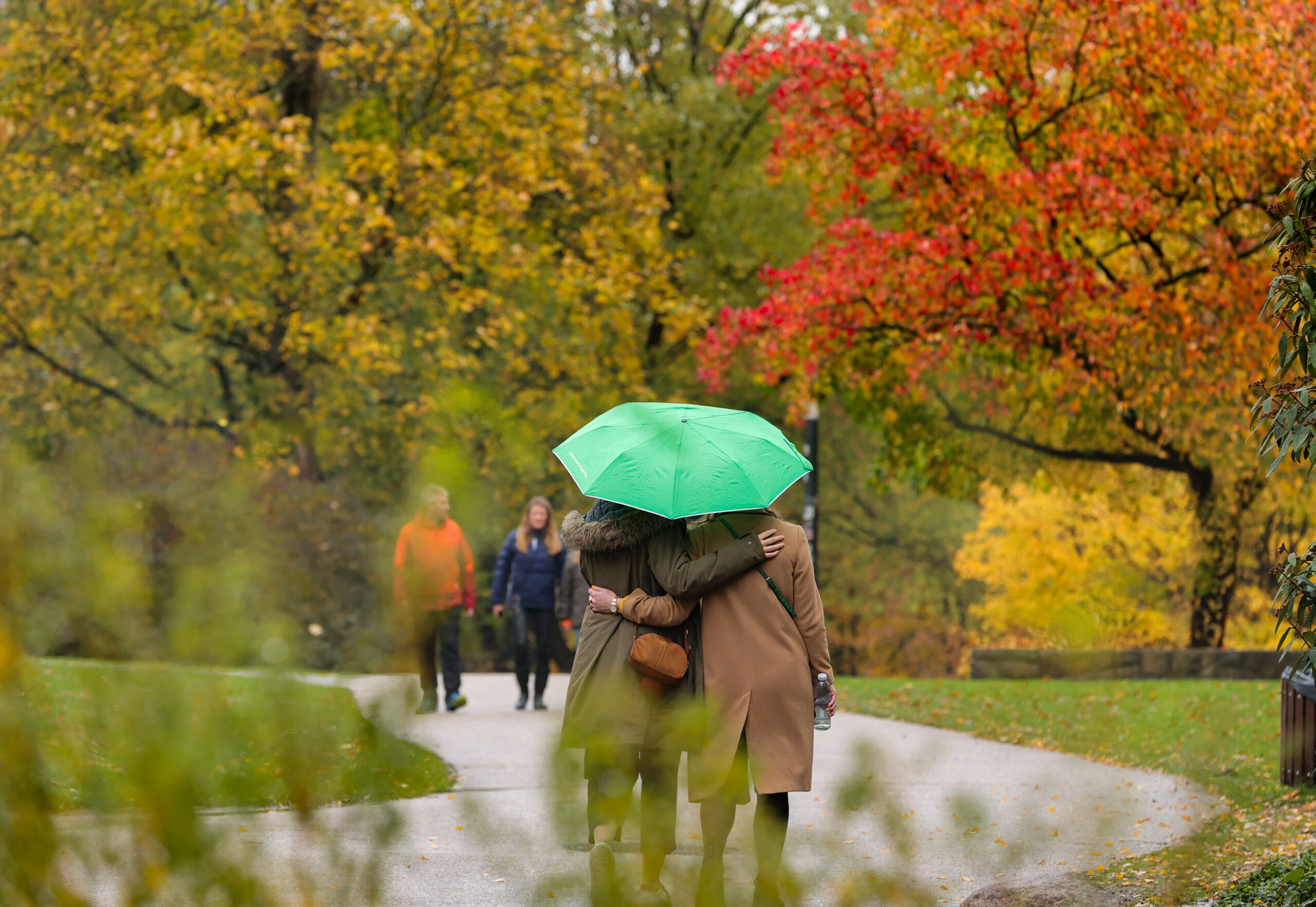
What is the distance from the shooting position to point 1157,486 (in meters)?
20.8

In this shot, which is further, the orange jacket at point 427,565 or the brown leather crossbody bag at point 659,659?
the brown leather crossbody bag at point 659,659

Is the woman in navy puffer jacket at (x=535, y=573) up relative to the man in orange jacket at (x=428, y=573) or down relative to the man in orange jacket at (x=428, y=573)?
down

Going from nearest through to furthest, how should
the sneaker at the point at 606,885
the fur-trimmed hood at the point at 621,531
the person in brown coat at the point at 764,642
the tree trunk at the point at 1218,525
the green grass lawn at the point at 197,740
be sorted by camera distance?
1. the green grass lawn at the point at 197,740
2. the sneaker at the point at 606,885
3. the person in brown coat at the point at 764,642
4. the fur-trimmed hood at the point at 621,531
5. the tree trunk at the point at 1218,525

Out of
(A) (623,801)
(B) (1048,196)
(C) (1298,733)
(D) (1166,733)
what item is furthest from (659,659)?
(B) (1048,196)

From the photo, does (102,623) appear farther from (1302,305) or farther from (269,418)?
(269,418)

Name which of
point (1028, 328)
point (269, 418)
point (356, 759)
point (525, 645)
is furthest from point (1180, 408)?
point (356, 759)

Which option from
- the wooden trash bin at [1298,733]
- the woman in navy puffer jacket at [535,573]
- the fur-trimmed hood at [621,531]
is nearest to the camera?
the fur-trimmed hood at [621,531]

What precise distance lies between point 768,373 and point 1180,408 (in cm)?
475

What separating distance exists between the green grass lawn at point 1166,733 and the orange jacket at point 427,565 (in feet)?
4.52

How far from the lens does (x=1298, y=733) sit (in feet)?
25.6

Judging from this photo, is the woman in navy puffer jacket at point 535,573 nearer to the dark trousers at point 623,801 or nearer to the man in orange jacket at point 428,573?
the dark trousers at point 623,801

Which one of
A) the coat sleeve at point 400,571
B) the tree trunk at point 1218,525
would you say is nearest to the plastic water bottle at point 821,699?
the coat sleeve at point 400,571

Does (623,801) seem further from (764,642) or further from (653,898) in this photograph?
(764,642)

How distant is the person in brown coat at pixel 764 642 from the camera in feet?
15.6
